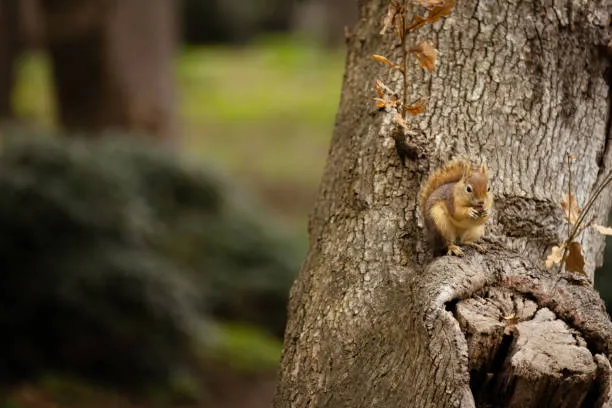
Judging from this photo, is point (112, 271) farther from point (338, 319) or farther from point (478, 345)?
point (478, 345)

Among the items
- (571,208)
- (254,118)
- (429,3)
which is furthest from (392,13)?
(254,118)

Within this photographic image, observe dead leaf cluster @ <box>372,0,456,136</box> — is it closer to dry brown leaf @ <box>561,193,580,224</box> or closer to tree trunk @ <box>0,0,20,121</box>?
dry brown leaf @ <box>561,193,580,224</box>

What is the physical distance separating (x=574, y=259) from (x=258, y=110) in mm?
11884

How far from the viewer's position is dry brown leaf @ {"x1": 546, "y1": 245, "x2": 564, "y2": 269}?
2.47 metres

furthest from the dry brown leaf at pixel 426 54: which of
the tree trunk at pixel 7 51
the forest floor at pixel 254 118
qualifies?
the tree trunk at pixel 7 51

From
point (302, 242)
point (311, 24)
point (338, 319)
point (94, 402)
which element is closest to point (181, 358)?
point (94, 402)

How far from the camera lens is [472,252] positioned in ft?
7.86

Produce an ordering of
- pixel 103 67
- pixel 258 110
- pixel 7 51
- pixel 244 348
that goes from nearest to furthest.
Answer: pixel 244 348
pixel 103 67
pixel 7 51
pixel 258 110

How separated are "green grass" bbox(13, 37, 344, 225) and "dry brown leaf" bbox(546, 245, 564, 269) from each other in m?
7.33

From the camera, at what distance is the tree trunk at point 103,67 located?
25.3 feet

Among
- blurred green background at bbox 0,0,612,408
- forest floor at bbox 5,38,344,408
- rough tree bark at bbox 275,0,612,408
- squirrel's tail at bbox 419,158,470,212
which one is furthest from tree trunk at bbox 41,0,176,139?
squirrel's tail at bbox 419,158,470,212

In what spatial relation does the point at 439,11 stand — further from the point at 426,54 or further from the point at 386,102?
the point at 386,102

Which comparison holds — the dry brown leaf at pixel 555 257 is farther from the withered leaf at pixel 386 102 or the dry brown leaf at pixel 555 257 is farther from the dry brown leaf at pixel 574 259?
the withered leaf at pixel 386 102

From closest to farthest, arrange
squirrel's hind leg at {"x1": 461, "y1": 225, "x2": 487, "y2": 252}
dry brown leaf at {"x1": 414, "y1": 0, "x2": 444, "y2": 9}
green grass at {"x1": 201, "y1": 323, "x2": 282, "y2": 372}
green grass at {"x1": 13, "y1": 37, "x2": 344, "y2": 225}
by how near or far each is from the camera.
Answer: dry brown leaf at {"x1": 414, "y1": 0, "x2": 444, "y2": 9} → squirrel's hind leg at {"x1": 461, "y1": 225, "x2": 487, "y2": 252} → green grass at {"x1": 201, "y1": 323, "x2": 282, "y2": 372} → green grass at {"x1": 13, "y1": 37, "x2": 344, "y2": 225}
